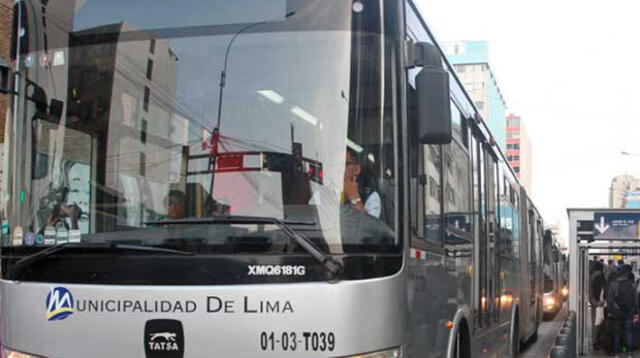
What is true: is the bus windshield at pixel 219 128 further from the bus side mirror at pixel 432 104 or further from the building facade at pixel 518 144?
the building facade at pixel 518 144

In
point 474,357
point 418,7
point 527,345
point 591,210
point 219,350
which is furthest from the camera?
point 527,345

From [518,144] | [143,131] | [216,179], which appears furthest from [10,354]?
[518,144]

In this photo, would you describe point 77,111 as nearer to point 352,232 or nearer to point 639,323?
point 352,232

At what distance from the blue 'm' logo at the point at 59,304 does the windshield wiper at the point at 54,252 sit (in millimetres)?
199

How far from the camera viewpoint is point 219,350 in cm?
390

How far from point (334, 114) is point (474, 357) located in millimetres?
3450

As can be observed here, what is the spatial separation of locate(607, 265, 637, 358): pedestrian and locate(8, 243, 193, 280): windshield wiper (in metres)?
11.3

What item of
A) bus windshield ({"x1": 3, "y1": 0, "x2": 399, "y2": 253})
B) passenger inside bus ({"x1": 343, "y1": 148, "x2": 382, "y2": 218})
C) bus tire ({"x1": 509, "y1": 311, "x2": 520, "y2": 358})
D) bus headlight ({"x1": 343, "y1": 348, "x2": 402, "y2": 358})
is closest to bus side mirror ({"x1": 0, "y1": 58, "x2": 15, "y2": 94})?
bus windshield ({"x1": 3, "y1": 0, "x2": 399, "y2": 253})

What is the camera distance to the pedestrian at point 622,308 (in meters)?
13.4

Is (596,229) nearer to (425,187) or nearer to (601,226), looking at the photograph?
Result: (601,226)

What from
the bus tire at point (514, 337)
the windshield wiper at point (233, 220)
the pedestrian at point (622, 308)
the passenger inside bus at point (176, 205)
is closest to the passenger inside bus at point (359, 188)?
the windshield wiper at point (233, 220)

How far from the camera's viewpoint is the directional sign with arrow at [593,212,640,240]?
12.4 m

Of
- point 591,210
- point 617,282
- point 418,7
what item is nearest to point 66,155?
point 418,7

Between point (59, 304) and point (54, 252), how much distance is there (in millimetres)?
284
